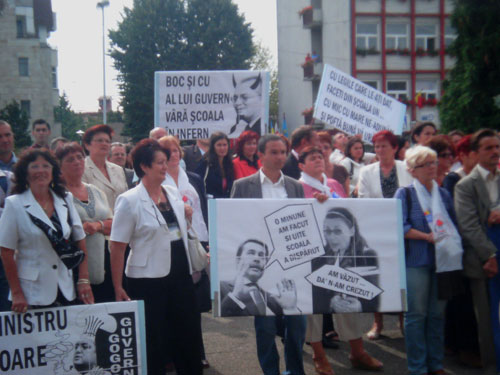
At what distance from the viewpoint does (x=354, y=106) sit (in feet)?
35.9

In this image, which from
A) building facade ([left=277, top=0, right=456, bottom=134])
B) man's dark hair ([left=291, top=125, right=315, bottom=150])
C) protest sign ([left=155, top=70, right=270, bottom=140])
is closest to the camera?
man's dark hair ([left=291, top=125, right=315, bottom=150])

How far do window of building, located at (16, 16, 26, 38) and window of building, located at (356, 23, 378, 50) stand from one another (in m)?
26.6

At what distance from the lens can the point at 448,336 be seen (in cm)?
680

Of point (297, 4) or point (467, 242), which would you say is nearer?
point (467, 242)

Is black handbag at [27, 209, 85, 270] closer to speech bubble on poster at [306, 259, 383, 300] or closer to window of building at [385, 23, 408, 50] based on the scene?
speech bubble on poster at [306, 259, 383, 300]

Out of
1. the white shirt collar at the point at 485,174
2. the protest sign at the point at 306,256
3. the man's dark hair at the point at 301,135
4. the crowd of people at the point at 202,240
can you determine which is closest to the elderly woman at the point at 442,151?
the crowd of people at the point at 202,240

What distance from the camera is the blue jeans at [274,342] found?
536 centimetres

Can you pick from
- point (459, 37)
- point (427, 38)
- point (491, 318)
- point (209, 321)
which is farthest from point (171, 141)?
point (427, 38)

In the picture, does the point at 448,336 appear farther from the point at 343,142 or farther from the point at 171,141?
the point at 343,142

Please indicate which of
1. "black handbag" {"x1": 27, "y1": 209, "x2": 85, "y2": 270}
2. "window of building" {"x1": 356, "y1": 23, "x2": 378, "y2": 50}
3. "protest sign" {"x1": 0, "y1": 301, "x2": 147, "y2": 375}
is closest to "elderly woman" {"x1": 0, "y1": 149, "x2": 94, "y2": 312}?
"black handbag" {"x1": 27, "y1": 209, "x2": 85, "y2": 270}

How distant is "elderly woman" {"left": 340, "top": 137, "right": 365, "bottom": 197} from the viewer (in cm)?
891

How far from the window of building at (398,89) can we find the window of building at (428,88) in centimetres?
68

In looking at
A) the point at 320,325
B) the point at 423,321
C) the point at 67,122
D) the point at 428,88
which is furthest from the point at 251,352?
the point at 67,122

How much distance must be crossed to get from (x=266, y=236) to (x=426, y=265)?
1484 mm
